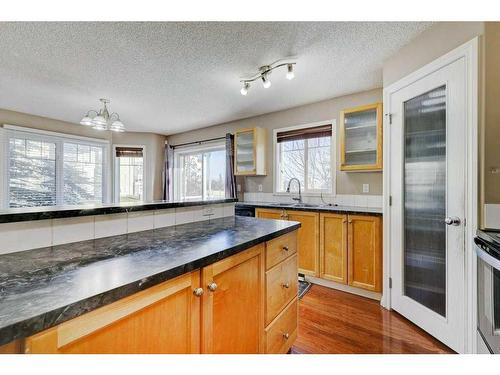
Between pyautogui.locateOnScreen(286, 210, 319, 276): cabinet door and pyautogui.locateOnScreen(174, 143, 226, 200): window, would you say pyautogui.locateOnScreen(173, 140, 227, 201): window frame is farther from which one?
pyautogui.locateOnScreen(286, 210, 319, 276): cabinet door

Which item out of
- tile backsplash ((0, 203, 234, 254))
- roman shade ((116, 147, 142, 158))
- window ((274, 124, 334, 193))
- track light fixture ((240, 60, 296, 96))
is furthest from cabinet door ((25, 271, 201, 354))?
roman shade ((116, 147, 142, 158))

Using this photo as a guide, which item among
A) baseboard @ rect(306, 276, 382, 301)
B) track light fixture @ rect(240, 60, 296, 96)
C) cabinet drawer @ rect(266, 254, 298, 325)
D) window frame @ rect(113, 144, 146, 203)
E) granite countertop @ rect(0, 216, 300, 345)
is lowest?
baseboard @ rect(306, 276, 382, 301)

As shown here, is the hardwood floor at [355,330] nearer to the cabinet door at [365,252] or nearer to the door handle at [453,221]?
the cabinet door at [365,252]

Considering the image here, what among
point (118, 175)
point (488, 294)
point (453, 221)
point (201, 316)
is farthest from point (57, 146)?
point (488, 294)

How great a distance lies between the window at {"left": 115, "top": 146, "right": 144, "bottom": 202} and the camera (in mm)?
5047

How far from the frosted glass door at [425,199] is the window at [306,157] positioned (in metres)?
1.23

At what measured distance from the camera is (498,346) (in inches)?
44.4

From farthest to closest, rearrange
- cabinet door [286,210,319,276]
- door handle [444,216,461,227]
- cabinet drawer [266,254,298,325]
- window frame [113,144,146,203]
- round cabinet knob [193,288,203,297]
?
1. window frame [113,144,146,203]
2. cabinet door [286,210,319,276]
3. door handle [444,216,461,227]
4. cabinet drawer [266,254,298,325]
5. round cabinet knob [193,288,203,297]

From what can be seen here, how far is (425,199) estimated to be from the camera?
187 centimetres

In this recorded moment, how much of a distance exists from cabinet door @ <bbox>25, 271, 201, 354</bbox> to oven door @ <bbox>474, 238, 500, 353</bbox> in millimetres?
1402

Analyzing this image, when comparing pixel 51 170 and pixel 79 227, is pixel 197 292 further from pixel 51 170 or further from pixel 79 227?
pixel 51 170

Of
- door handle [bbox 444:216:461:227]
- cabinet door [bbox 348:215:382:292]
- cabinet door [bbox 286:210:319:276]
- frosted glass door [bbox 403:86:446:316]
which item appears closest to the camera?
door handle [bbox 444:216:461:227]

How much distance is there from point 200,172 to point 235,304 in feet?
13.7
